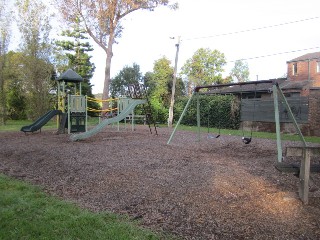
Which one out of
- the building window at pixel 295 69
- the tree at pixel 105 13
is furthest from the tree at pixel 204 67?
the tree at pixel 105 13

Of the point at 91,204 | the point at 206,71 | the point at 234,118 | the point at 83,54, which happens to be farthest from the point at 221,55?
the point at 91,204

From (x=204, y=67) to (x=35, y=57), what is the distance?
33.9m

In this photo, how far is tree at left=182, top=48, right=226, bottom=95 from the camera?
51.7 metres

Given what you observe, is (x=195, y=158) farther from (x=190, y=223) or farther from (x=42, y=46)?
(x=42, y=46)

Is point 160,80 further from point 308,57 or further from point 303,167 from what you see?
point 303,167

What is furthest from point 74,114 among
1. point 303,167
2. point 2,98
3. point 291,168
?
point 303,167

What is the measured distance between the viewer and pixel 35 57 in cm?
2316

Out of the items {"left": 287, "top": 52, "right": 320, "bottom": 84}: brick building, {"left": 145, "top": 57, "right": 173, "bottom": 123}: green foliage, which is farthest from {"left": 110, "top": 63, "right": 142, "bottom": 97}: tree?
{"left": 287, "top": 52, "right": 320, "bottom": 84}: brick building

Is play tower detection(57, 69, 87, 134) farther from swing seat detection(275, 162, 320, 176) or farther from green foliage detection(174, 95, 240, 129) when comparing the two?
swing seat detection(275, 162, 320, 176)

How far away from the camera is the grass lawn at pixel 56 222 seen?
330cm

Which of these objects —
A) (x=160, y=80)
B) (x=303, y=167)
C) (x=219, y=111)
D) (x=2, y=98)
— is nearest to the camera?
(x=303, y=167)

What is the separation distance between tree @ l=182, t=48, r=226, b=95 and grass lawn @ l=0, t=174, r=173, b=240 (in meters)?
47.9

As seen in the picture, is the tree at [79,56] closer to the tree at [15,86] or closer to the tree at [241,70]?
the tree at [15,86]

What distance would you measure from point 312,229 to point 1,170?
5924mm
